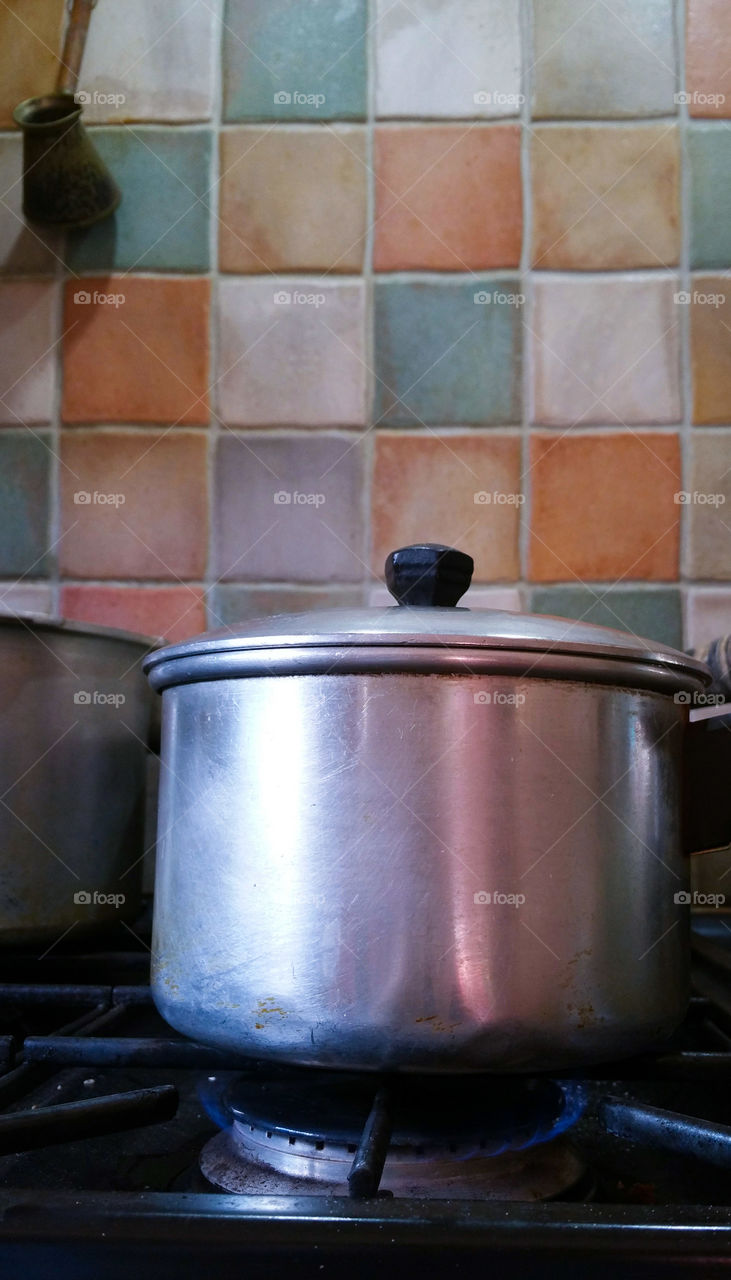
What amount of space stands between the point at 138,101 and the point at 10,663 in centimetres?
55

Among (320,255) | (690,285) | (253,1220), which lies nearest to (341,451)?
(320,255)

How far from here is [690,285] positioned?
0.83 metres

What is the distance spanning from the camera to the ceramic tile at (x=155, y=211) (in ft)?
2.79

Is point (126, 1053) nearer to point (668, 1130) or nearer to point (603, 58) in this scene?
point (668, 1130)

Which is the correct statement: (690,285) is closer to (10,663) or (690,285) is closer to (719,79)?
(719,79)

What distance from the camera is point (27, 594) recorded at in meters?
0.83

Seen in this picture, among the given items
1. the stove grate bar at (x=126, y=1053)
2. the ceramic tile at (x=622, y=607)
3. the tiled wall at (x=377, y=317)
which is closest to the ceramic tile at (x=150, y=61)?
the tiled wall at (x=377, y=317)

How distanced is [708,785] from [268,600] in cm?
42

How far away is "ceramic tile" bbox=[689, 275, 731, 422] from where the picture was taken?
2.69 feet

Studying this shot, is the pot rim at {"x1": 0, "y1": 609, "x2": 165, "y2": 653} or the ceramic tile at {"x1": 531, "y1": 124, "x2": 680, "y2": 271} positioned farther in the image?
the ceramic tile at {"x1": 531, "y1": 124, "x2": 680, "y2": 271}

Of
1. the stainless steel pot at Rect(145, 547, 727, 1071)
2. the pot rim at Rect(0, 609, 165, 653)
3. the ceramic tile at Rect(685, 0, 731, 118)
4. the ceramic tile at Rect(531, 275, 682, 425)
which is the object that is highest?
the ceramic tile at Rect(685, 0, 731, 118)

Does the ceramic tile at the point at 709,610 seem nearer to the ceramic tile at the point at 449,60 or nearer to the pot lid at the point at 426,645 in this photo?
the pot lid at the point at 426,645

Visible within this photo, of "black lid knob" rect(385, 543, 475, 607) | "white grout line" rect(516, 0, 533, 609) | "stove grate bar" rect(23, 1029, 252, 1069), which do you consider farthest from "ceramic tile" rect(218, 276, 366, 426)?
"stove grate bar" rect(23, 1029, 252, 1069)

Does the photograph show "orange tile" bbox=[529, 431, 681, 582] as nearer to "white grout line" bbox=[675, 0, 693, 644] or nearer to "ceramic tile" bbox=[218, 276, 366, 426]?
"white grout line" bbox=[675, 0, 693, 644]
